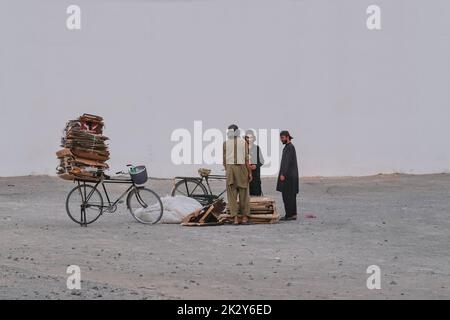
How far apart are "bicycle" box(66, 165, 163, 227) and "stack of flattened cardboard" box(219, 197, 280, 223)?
3.01ft

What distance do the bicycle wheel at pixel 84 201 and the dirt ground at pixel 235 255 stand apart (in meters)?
0.18

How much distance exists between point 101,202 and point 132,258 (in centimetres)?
288

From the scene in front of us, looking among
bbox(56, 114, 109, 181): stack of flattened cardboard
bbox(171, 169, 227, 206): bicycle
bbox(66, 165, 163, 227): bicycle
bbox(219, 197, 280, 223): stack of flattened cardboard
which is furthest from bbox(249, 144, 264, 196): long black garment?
bbox(56, 114, 109, 181): stack of flattened cardboard

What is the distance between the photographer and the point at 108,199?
37.8 ft

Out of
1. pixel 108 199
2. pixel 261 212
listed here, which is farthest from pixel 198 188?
pixel 108 199

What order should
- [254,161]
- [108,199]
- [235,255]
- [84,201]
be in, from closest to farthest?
[235,255]
[84,201]
[108,199]
[254,161]

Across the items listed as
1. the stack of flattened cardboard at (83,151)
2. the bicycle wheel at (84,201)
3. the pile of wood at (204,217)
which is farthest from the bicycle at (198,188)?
the stack of flattened cardboard at (83,151)

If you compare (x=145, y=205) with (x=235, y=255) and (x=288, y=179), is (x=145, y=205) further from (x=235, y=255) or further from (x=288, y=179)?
(x=235, y=255)

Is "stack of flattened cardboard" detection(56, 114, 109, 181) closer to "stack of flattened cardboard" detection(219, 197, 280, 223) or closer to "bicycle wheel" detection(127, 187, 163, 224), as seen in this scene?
"bicycle wheel" detection(127, 187, 163, 224)

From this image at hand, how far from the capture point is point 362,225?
1165 cm

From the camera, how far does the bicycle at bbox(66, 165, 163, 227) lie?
11.4 metres

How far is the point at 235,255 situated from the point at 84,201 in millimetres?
3095

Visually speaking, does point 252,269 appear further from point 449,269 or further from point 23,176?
point 23,176

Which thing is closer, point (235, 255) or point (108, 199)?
point (235, 255)
